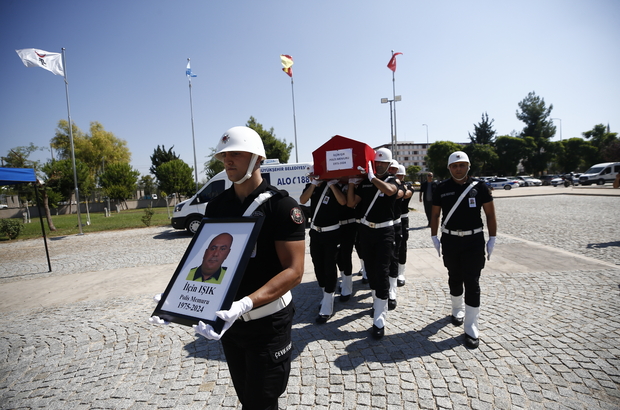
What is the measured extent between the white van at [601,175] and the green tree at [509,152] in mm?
26341

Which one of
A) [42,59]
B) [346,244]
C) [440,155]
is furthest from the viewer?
[440,155]

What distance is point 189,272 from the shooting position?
176 centimetres

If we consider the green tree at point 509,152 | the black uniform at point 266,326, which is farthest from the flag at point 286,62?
the green tree at point 509,152

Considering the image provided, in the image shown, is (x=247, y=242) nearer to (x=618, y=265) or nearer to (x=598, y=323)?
Result: (x=598, y=323)

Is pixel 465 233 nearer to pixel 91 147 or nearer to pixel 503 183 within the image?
pixel 503 183

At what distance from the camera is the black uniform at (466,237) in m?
3.70

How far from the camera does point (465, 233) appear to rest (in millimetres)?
3742

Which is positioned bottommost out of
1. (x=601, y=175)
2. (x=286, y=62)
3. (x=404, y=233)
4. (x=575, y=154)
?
(x=404, y=233)

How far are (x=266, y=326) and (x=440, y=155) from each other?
6551cm

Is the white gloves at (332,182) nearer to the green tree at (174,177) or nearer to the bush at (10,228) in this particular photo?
the bush at (10,228)

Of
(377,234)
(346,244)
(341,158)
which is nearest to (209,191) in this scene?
(346,244)

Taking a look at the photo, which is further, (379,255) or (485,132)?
(485,132)

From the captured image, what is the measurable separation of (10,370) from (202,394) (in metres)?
2.51

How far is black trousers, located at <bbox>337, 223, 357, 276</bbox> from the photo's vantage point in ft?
16.3
